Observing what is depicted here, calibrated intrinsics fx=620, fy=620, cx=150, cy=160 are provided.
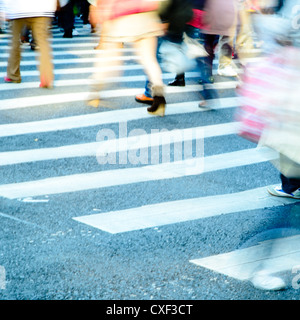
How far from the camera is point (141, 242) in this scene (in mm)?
3971

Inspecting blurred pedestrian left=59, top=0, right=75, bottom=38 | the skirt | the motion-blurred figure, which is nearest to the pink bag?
the motion-blurred figure

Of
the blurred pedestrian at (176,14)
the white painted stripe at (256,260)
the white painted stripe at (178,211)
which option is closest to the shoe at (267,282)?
the white painted stripe at (256,260)

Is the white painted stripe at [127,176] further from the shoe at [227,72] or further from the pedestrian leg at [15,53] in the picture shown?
the shoe at [227,72]

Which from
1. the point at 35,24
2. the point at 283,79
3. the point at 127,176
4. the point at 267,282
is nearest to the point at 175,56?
the point at 35,24

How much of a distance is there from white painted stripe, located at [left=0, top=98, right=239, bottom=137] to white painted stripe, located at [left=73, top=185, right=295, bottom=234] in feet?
7.84

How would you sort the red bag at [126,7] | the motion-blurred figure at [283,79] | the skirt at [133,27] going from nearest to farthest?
the motion-blurred figure at [283,79] → the red bag at [126,7] → the skirt at [133,27]

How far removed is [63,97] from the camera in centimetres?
823

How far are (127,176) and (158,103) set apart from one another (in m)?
2.01

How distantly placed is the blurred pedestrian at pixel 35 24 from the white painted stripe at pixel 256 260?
5.28 m

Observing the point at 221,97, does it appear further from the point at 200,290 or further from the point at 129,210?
the point at 200,290

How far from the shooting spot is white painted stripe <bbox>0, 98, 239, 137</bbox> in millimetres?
6633

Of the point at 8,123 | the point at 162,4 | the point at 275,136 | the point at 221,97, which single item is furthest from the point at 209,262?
the point at 221,97

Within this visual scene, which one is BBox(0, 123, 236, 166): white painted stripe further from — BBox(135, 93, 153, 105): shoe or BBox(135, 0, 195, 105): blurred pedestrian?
BBox(135, 93, 153, 105): shoe

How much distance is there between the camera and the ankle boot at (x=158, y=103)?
6880mm
